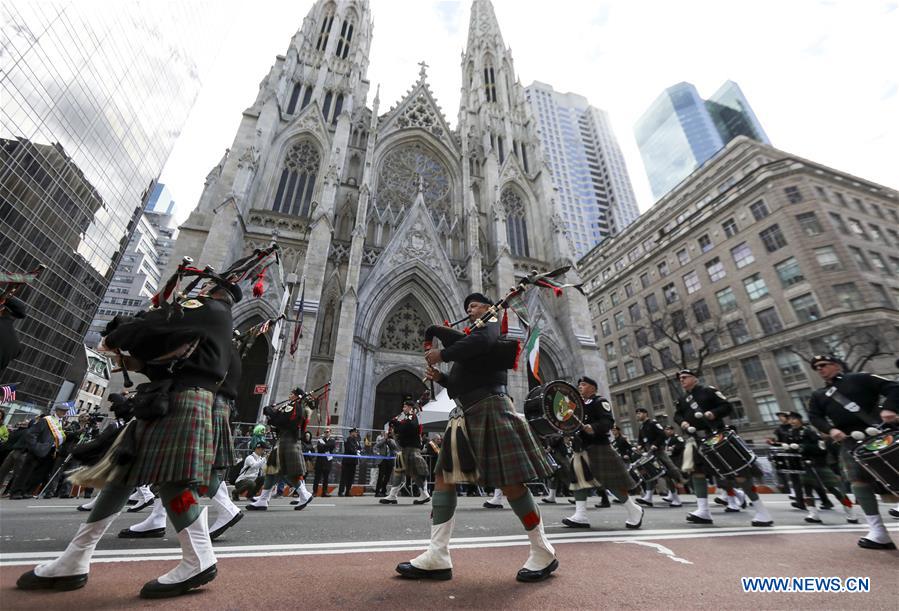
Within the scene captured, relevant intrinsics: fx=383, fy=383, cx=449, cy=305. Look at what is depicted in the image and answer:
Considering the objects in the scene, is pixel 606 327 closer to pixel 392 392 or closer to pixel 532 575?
pixel 392 392

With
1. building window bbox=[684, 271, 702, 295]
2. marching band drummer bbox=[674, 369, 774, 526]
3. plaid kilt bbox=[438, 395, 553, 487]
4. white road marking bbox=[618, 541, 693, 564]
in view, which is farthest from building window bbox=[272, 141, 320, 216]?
building window bbox=[684, 271, 702, 295]

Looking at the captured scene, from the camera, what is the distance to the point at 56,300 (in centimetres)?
4072

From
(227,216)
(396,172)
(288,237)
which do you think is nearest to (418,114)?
(396,172)

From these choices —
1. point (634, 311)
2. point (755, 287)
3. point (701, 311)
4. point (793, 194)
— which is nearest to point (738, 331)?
point (755, 287)

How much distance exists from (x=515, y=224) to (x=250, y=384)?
20.0 m

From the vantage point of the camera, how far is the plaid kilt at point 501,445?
2709mm

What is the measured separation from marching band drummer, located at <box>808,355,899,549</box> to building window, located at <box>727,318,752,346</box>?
3102cm

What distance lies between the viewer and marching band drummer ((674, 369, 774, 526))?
217 inches

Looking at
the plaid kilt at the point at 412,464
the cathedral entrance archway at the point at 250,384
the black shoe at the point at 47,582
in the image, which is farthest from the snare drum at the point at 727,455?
the cathedral entrance archway at the point at 250,384

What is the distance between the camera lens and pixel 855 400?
4.65m

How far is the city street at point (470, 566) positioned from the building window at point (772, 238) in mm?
32854

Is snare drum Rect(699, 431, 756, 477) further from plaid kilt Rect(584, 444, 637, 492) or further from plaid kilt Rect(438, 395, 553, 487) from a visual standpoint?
plaid kilt Rect(438, 395, 553, 487)

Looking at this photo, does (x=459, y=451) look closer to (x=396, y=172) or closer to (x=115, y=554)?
(x=115, y=554)

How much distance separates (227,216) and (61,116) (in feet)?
111
